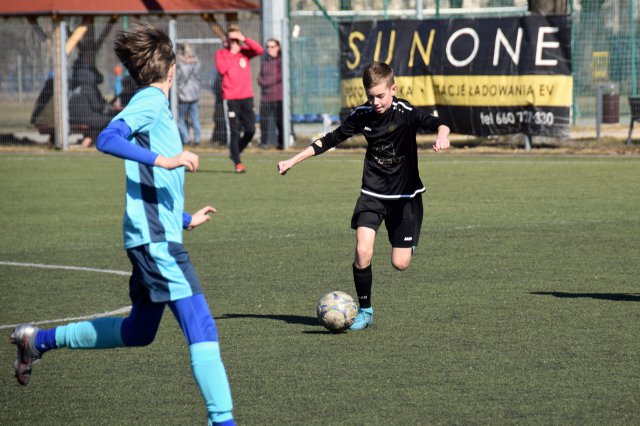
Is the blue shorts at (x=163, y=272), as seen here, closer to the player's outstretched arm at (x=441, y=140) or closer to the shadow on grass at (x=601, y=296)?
the player's outstretched arm at (x=441, y=140)

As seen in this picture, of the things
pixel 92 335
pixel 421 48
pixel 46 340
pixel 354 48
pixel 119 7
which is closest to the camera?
pixel 92 335

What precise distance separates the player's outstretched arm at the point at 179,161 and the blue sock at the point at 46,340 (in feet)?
3.79

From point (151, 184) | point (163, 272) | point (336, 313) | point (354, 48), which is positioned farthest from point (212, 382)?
point (354, 48)

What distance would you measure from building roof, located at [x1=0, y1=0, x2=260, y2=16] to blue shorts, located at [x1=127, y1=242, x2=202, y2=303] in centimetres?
2229

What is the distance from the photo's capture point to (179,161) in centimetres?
479

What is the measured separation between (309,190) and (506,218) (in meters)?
4.27

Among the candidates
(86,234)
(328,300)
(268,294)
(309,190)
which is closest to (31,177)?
(309,190)

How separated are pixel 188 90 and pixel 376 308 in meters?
17.8

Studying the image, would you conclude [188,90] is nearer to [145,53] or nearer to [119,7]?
[119,7]

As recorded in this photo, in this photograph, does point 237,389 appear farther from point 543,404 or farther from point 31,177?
point 31,177

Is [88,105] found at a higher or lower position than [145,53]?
lower

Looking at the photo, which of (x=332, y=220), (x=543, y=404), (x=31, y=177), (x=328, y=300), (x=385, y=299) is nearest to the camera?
(x=543, y=404)

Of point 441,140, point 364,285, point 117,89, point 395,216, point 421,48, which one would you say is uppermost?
point 421,48

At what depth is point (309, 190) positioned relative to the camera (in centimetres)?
1695
